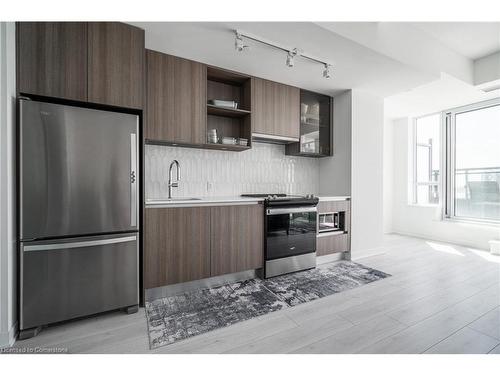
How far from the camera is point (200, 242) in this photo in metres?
2.36

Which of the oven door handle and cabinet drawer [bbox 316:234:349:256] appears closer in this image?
the oven door handle

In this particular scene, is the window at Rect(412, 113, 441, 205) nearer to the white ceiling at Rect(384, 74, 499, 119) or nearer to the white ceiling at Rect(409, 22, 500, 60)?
the white ceiling at Rect(384, 74, 499, 119)

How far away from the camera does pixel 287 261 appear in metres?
2.86

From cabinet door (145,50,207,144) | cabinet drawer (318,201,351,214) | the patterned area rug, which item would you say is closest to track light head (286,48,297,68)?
cabinet door (145,50,207,144)

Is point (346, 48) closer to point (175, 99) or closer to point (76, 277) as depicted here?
point (175, 99)

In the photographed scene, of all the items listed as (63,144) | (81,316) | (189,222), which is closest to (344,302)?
(189,222)

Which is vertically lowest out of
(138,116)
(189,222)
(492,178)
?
(189,222)

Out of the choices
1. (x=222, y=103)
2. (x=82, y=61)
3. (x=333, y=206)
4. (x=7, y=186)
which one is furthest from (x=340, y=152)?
(x=7, y=186)

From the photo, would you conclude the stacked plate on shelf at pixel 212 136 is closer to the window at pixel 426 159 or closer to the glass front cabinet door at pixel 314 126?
the glass front cabinet door at pixel 314 126

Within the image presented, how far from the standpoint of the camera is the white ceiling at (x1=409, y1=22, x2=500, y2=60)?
8.57 feet

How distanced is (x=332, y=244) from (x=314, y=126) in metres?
1.75

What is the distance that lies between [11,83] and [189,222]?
1603mm

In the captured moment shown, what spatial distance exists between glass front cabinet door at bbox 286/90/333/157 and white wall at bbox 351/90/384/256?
1.29ft
